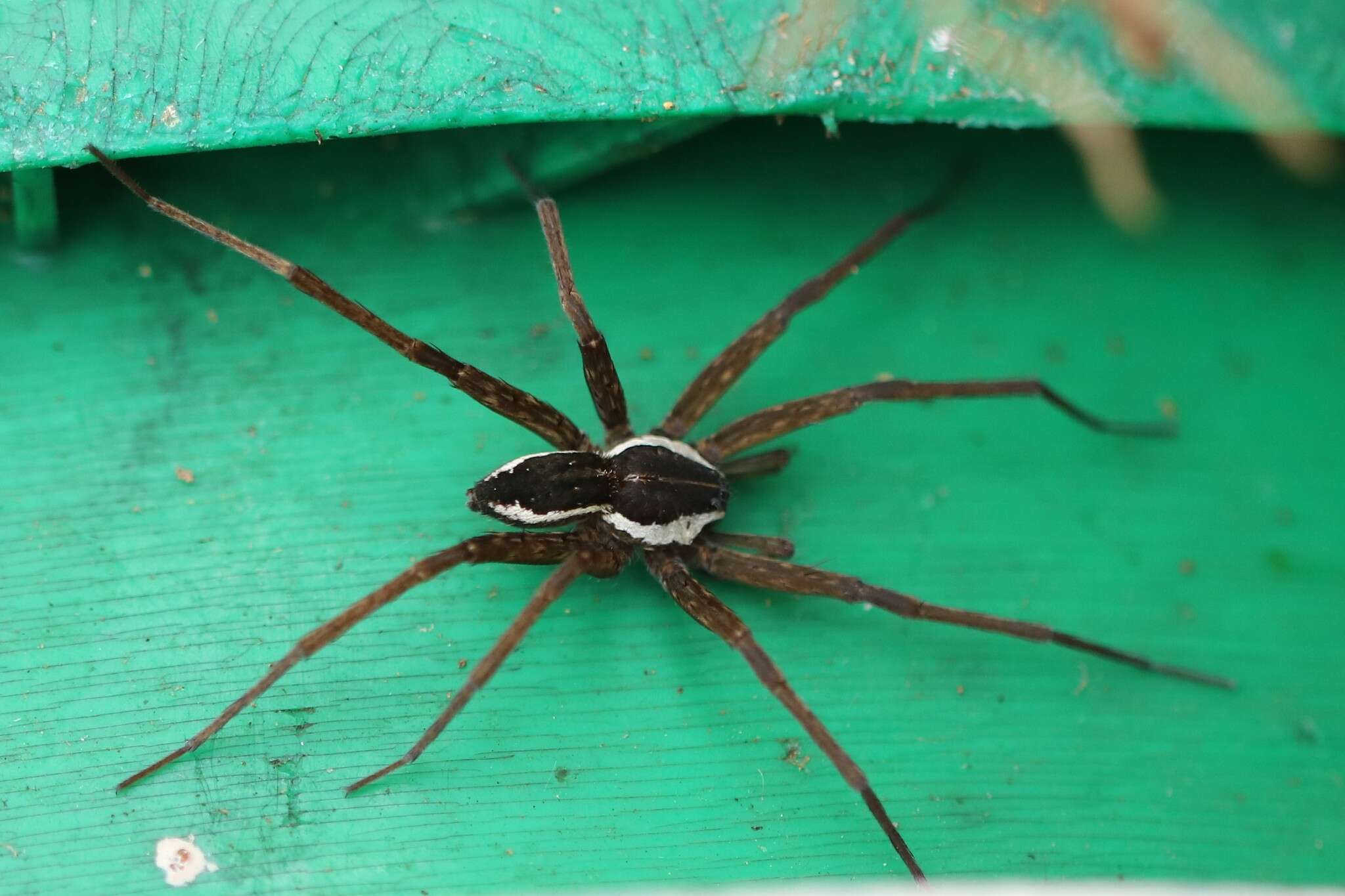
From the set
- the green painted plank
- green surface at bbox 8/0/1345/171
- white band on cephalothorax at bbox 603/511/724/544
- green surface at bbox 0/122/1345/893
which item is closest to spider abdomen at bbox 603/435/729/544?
white band on cephalothorax at bbox 603/511/724/544

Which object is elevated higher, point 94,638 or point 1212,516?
point 94,638

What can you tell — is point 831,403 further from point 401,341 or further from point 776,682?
point 401,341

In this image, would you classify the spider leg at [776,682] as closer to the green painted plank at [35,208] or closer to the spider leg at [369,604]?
the spider leg at [369,604]

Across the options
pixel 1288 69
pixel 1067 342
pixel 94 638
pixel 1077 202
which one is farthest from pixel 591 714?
pixel 1288 69

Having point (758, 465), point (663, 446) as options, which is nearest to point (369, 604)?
point (663, 446)

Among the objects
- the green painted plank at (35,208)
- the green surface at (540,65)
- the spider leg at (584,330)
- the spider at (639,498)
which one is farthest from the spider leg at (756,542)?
the green painted plank at (35,208)

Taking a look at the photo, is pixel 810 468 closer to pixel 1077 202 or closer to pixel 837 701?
pixel 837 701

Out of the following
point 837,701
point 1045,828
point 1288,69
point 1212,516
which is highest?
point 1288,69
